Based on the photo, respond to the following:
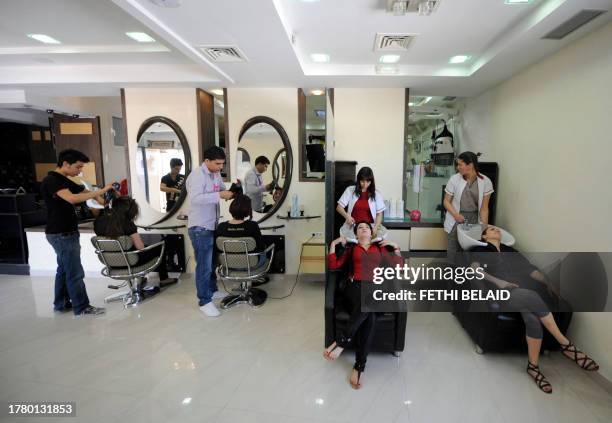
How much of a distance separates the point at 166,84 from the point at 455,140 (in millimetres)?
A: 4353

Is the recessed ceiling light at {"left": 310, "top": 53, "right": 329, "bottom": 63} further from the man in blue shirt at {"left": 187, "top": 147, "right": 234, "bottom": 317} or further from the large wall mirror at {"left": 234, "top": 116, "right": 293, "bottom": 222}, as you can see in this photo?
the man in blue shirt at {"left": 187, "top": 147, "right": 234, "bottom": 317}

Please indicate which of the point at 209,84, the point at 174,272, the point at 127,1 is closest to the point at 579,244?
the point at 127,1

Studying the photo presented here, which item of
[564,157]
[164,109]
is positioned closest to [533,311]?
[564,157]

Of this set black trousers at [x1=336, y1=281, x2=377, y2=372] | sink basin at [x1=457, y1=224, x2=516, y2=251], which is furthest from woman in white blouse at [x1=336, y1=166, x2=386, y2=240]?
black trousers at [x1=336, y1=281, x2=377, y2=372]

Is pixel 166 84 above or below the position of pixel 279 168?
above

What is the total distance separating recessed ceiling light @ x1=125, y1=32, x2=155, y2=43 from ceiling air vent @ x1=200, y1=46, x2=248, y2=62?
2.01 ft

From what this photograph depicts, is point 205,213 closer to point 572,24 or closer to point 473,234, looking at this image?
point 473,234

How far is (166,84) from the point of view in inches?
137

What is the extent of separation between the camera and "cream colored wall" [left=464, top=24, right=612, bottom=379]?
2104mm

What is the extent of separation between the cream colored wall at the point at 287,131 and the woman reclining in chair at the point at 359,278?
1.39m

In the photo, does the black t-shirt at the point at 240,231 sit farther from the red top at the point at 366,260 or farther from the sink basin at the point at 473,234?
the sink basin at the point at 473,234

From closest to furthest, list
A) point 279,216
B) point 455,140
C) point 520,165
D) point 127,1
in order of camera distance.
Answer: point 127,1
point 520,165
point 279,216
point 455,140

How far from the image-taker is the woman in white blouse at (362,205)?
125 inches

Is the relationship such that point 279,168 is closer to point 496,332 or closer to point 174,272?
point 174,272
